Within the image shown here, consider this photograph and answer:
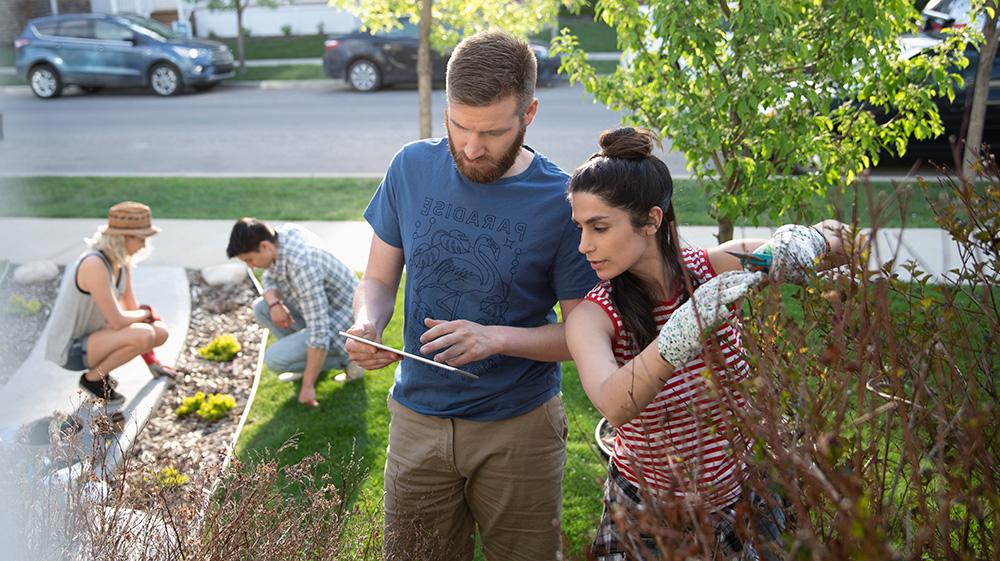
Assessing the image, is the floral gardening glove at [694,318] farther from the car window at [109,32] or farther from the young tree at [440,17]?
the car window at [109,32]

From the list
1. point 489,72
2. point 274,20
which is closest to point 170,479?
point 489,72

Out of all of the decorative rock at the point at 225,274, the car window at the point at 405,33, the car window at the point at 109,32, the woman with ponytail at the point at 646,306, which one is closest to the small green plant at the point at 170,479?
the woman with ponytail at the point at 646,306

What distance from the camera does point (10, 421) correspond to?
16.4ft

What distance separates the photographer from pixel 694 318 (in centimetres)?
194

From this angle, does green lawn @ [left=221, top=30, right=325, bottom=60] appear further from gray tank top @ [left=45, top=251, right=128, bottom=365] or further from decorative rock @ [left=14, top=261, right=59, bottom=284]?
gray tank top @ [left=45, top=251, right=128, bottom=365]

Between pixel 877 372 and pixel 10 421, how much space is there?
4.57 m

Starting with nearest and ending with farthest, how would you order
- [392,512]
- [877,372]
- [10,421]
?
[877,372], [392,512], [10,421]

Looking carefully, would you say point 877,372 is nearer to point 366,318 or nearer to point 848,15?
point 366,318

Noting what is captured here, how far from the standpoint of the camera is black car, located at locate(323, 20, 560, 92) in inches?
678

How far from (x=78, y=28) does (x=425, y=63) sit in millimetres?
13101

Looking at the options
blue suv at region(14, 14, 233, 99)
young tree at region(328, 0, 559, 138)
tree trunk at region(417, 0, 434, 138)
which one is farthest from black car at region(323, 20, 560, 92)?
tree trunk at region(417, 0, 434, 138)

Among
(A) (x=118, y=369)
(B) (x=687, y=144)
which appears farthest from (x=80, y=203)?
(B) (x=687, y=144)

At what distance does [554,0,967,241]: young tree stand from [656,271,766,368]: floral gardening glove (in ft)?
6.67

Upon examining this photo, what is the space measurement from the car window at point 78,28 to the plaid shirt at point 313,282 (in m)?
14.9
